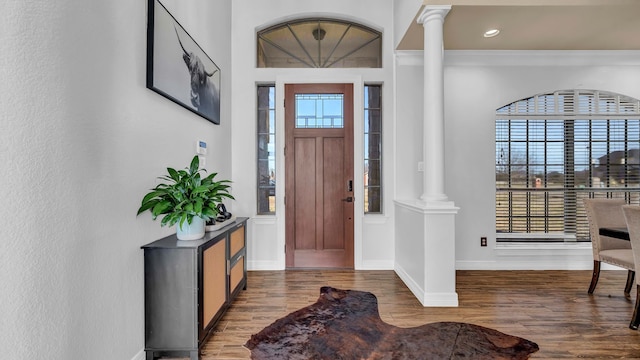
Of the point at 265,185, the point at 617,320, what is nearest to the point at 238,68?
the point at 265,185

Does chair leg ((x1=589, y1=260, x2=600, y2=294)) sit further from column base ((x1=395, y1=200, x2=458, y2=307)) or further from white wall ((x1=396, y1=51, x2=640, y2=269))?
column base ((x1=395, y1=200, x2=458, y2=307))

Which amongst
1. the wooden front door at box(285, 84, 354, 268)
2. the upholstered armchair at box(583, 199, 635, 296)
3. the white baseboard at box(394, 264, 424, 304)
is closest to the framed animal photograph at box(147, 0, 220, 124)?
the wooden front door at box(285, 84, 354, 268)

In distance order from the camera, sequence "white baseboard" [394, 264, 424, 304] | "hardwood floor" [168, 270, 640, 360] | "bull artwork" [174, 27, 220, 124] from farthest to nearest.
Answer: "white baseboard" [394, 264, 424, 304]
"bull artwork" [174, 27, 220, 124]
"hardwood floor" [168, 270, 640, 360]

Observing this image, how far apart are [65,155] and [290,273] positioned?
286 cm

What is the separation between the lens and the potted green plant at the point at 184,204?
6.24 ft

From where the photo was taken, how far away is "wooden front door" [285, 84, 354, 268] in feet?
13.1

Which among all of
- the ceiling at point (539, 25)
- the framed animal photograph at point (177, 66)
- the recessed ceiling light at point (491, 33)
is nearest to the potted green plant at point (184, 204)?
the framed animal photograph at point (177, 66)

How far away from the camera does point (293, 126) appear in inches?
158

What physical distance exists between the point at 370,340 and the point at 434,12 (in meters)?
2.81

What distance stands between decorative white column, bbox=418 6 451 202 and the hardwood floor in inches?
40.7

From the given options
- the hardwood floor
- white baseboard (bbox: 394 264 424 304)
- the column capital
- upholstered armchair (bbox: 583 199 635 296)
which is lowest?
the hardwood floor

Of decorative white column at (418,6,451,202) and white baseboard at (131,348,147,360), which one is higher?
decorative white column at (418,6,451,202)

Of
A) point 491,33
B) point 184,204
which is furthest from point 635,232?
point 184,204

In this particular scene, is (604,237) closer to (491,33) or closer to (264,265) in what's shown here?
(491,33)
